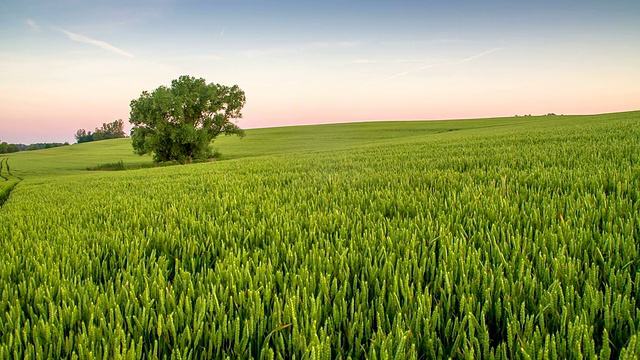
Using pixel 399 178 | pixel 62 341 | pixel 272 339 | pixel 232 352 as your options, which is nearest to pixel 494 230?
pixel 272 339

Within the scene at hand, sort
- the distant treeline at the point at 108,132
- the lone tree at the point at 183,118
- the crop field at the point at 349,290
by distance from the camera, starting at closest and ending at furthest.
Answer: the crop field at the point at 349,290
the lone tree at the point at 183,118
the distant treeline at the point at 108,132

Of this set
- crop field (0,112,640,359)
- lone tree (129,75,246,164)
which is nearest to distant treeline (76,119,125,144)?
lone tree (129,75,246,164)

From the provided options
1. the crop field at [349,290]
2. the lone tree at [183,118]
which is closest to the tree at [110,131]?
the lone tree at [183,118]

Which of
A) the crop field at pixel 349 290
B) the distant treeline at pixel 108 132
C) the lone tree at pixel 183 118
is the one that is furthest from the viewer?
the distant treeline at pixel 108 132

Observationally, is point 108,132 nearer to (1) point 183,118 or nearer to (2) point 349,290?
(1) point 183,118

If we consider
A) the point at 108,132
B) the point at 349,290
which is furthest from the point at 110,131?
the point at 349,290

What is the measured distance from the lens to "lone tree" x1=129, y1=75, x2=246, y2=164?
1474 inches

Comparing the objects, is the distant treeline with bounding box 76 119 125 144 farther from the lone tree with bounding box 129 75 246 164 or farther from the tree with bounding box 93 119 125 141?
the lone tree with bounding box 129 75 246 164

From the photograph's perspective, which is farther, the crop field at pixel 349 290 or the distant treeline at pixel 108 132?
the distant treeline at pixel 108 132

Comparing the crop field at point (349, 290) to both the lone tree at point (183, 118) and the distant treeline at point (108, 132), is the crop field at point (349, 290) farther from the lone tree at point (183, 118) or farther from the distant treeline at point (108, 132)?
the distant treeline at point (108, 132)

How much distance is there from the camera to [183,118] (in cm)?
3903

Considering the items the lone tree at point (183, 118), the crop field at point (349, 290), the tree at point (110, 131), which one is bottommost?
the crop field at point (349, 290)

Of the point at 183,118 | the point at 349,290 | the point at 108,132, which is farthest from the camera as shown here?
the point at 108,132

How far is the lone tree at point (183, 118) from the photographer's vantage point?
1474 inches
